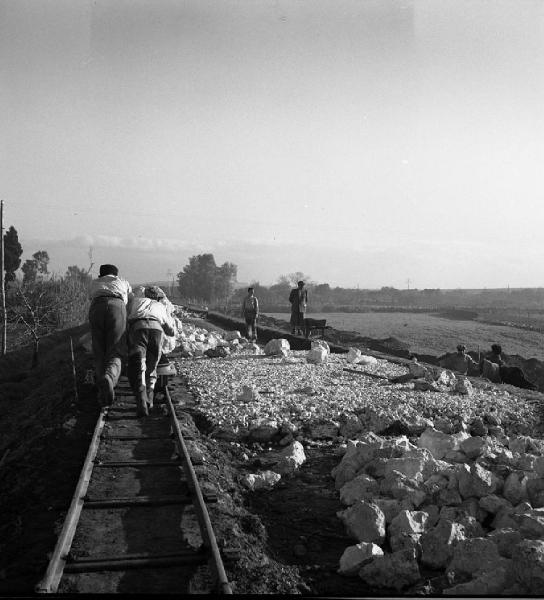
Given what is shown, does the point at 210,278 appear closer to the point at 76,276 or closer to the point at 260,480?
the point at 76,276

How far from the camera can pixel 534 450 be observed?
220 inches

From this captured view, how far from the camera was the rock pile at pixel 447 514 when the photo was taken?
10.9ft

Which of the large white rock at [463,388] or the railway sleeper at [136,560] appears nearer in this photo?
the railway sleeper at [136,560]

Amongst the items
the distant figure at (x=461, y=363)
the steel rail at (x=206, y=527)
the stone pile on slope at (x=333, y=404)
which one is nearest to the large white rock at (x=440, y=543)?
the steel rail at (x=206, y=527)

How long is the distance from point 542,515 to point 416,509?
884 millimetres

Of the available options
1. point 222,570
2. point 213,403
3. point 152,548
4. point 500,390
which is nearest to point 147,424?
point 213,403

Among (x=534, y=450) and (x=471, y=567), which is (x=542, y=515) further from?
(x=534, y=450)

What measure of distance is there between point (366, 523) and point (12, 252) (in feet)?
168

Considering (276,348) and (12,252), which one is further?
(12,252)

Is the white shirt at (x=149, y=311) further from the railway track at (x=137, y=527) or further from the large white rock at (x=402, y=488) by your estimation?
the large white rock at (x=402, y=488)

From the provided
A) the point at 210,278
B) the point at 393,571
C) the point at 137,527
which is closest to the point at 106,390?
the point at 137,527

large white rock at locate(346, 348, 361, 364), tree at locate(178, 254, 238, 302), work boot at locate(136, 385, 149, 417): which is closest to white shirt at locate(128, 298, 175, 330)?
work boot at locate(136, 385, 149, 417)

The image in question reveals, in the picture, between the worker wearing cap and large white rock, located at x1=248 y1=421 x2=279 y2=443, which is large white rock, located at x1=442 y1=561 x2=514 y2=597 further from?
the worker wearing cap

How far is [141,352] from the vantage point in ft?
23.4
